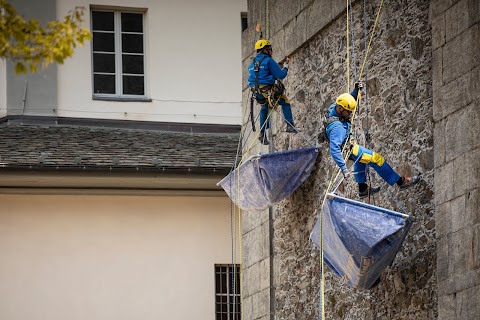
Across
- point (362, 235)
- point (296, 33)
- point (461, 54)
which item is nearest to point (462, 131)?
point (461, 54)

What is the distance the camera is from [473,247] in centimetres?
1534

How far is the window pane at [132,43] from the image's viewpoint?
2952 cm

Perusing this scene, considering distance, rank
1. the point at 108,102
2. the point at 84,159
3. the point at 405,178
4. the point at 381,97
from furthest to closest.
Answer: the point at 108,102 < the point at 84,159 < the point at 381,97 < the point at 405,178

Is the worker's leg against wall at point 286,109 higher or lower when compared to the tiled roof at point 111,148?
higher

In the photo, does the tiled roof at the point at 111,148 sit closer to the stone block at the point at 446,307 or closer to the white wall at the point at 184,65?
the white wall at the point at 184,65

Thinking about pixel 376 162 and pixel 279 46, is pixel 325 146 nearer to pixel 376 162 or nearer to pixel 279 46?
pixel 279 46

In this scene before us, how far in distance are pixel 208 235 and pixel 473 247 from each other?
1259cm

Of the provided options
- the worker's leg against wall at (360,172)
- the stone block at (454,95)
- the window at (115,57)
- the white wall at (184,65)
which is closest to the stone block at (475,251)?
the stone block at (454,95)

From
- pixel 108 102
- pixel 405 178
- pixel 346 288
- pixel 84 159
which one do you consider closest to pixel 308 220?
pixel 346 288

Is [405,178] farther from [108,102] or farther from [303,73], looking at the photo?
[108,102]

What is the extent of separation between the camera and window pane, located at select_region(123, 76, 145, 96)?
96.4 ft

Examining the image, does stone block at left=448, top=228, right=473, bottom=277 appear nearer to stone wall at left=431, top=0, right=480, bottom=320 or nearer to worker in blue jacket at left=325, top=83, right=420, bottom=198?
stone wall at left=431, top=0, right=480, bottom=320

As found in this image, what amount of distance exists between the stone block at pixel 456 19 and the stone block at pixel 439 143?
0.88 meters

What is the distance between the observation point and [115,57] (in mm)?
29406
